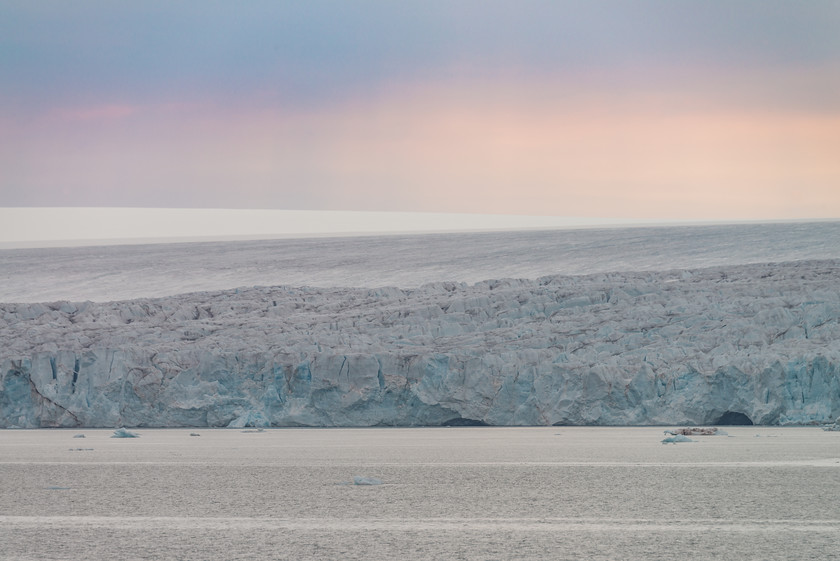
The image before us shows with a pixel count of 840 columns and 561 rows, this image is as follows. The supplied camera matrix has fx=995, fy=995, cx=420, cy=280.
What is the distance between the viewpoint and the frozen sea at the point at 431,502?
429cm

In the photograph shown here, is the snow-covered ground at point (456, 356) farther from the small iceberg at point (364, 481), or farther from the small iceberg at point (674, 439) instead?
the small iceberg at point (364, 481)

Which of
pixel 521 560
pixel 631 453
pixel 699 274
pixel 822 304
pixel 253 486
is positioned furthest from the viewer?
pixel 699 274

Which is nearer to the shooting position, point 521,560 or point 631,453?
point 521,560

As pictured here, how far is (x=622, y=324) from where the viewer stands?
1652 centimetres

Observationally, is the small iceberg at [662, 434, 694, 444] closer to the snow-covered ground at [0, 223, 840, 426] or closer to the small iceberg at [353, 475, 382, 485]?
the snow-covered ground at [0, 223, 840, 426]

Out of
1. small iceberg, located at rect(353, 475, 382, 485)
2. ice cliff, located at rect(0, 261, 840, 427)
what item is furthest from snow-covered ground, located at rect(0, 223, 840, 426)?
small iceberg, located at rect(353, 475, 382, 485)

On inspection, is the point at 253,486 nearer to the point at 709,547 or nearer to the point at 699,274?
the point at 709,547

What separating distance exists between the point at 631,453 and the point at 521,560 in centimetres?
498

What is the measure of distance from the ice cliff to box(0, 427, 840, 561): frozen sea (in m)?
3.82

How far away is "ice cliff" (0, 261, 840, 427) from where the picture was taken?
45.3ft

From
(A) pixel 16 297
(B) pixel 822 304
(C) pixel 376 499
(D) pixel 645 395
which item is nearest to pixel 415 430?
(D) pixel 645 395

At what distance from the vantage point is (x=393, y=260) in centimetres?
4472

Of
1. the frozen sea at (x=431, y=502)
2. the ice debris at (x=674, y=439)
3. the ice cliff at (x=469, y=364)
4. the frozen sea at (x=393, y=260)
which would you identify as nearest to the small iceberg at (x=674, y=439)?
the ice debris at (x=674, y=439)

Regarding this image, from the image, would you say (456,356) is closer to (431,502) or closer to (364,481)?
(364,481)
